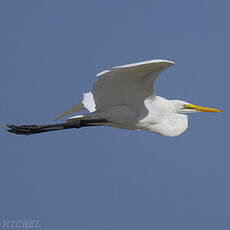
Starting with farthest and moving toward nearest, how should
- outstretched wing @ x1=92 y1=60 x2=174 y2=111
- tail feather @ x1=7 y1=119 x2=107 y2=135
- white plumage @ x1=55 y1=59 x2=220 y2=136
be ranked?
tail feather @ x1=7 y1=119 x2=107 y2=135 → white plumage @ x1=55 y1=59 x2=220 y2=136 → outstretched wing @ x1=92 y1=60 x2=174 y2=111

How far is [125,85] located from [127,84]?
0.12ft

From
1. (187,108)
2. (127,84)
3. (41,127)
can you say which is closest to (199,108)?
(187,108)

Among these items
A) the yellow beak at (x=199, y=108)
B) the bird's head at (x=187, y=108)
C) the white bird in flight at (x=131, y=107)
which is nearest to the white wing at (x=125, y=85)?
the white bird in flight at (x=131, y=107)

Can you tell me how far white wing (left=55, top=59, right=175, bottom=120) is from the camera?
8566 mm

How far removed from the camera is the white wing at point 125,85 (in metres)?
8.57

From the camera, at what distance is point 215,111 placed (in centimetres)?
1062

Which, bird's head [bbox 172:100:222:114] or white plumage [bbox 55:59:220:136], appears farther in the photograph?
bird's head [bbox 172:100:222:114]

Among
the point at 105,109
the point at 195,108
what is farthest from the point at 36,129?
the point at 195,108

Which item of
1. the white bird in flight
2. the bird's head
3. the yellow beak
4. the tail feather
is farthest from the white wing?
the yellow beak

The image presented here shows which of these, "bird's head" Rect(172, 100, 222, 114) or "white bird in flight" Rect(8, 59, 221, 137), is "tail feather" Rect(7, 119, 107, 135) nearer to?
"white bird in flight" Rect(8, 59, 221, 137)

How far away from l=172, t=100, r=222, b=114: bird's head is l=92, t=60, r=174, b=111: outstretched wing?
79 cm

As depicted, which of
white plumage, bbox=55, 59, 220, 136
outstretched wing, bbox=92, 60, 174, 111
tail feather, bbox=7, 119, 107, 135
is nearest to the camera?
outstretched wing, bbox=92, 60, 174, 111

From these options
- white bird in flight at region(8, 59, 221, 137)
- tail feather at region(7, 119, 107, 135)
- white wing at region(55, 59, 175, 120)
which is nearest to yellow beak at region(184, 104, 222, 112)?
white bird in flight at region(8, 59, 221, 137)

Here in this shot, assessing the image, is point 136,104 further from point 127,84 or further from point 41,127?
point 41,127
